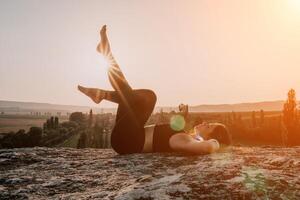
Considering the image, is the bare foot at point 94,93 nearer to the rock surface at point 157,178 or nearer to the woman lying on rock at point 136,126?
the woman lying on rock at point 136,126

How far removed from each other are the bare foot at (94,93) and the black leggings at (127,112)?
0.97 feet

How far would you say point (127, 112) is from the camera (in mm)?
6363

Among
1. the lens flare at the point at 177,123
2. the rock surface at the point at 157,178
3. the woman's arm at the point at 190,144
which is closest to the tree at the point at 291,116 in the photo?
the lens flare at the point at 177,123

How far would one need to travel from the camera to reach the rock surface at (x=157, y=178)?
114 inches

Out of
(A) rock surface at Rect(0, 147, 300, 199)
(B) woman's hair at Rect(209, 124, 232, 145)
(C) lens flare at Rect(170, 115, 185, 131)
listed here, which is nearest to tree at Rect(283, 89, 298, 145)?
(B) woman's hair at Rect(209, 124, 232, 145)

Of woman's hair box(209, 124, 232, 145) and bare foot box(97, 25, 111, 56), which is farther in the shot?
bare foot box(97, 25, 111, 56)

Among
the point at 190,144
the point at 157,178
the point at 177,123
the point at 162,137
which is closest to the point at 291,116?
the point at 177,123

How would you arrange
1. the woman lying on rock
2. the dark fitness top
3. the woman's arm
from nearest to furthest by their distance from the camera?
the woman's arm
the dark fitness top
the woman lying on rock

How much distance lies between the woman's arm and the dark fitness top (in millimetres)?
244

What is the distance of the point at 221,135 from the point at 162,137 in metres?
1.11

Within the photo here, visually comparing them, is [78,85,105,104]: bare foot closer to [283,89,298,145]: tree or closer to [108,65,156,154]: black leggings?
[108,65,156,154]: black leggings

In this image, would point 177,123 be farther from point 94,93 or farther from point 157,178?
point 157,178

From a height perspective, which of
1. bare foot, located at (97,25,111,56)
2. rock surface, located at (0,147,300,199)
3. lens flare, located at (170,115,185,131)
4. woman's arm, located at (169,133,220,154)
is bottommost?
rock surface, located at (0,147,300,199)

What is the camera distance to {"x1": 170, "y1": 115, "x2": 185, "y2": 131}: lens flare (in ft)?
19.3
